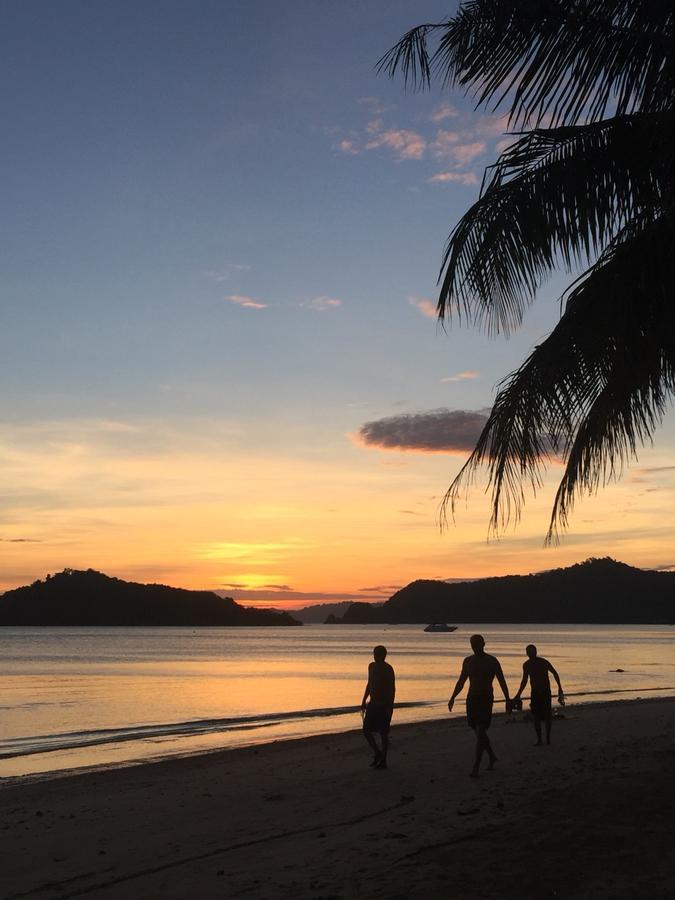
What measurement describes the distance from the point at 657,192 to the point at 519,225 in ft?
3.58

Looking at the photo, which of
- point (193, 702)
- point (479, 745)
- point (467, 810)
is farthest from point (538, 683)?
point (193, 702)

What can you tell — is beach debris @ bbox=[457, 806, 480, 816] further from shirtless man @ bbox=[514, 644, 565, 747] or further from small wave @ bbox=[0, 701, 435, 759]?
small wave @ bbox=[0, 701, 435, 759]

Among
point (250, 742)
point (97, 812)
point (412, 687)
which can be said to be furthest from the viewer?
point (412, 687)

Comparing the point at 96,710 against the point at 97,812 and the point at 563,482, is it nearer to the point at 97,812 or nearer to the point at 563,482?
the point at 97,812

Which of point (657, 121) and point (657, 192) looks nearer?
point (657, 121)

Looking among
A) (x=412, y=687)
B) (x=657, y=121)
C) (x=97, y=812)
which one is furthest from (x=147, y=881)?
(x=412, y=687)

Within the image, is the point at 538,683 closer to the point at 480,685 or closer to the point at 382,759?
the point at 382,759

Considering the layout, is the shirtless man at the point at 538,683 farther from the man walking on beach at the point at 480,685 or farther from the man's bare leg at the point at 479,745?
the man walking on beach at the point at 480,685

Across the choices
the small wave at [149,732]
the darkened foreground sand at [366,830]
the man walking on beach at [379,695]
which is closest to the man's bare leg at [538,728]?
the darkened foreground sand at [366,830]

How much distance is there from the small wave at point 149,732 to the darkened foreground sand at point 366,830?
26.7ft

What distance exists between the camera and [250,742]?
22.0 meters

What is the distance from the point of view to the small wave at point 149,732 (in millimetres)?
22141

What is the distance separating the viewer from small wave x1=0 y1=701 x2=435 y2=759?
22.1 meters

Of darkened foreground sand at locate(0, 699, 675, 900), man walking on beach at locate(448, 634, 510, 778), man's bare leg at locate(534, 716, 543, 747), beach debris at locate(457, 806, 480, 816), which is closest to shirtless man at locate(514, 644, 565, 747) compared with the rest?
man's bare leg at locate(534, 716, 543, 747)
